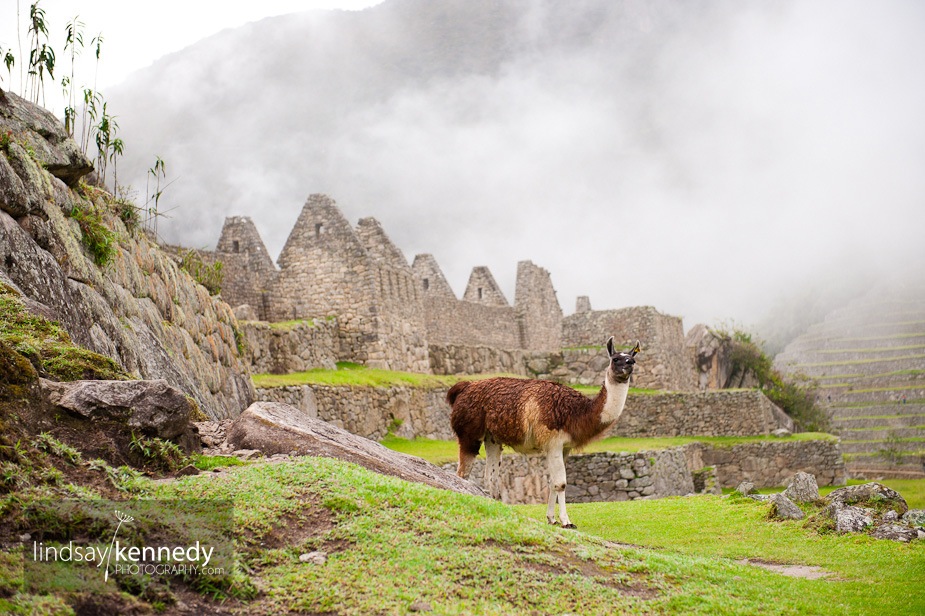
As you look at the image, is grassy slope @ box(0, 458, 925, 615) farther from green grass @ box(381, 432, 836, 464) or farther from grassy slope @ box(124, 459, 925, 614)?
green grass @ box(381, 432, 836, 464)

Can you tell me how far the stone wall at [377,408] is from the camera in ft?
58.9

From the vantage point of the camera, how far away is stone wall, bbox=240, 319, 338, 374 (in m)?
18.7

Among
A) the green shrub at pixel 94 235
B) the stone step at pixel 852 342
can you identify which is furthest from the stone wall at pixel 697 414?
the stone step at pixel 852 342

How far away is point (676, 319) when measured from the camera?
1430 inches

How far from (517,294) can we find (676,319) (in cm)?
673

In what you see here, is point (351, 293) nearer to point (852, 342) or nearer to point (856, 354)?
point (856, 354)

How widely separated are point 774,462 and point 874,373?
20534mm

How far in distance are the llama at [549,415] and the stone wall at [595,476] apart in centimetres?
868

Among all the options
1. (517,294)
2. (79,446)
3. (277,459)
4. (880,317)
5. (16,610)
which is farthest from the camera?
(880,317)

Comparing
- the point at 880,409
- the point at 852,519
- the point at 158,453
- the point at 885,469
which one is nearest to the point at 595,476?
the point at 852,519

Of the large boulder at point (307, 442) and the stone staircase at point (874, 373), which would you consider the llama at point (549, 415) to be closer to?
the large boulder at point (307, 442)

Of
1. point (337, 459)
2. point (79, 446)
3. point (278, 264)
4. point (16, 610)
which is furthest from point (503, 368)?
point (16, 610)

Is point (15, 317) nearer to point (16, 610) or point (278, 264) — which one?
point (16, 610)

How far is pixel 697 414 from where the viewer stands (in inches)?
1136
